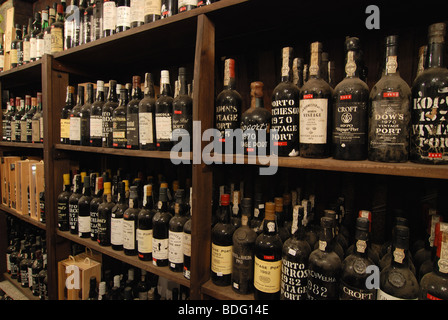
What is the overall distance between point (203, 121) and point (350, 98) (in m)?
0.49

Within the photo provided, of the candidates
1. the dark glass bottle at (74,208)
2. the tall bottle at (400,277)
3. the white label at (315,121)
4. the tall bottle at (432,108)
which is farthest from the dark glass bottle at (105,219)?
the tall bottle at (432,108)

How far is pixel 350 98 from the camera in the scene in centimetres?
77

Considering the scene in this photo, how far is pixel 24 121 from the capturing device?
78.4 inches

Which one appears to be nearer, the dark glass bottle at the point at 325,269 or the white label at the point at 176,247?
the dark glass bottle at the point at 325,269

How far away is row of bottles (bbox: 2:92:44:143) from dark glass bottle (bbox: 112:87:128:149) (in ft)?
3.01

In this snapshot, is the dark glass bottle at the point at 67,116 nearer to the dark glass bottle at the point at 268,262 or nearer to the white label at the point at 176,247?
the white label at the point at 176,247

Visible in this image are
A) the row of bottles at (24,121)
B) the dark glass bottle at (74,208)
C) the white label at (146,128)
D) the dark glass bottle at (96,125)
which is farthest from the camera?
the row of bottles at (24,121)

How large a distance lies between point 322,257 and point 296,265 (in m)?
0.09

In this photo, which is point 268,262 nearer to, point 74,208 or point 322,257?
point 322,257

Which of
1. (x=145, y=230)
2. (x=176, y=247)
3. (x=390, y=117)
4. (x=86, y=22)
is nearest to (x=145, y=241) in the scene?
(x=145, y=230)

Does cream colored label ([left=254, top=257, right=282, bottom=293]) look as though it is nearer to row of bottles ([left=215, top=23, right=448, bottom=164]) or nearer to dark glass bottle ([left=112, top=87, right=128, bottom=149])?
row of bottles ([left=215, top=23, right=448, bottom=164])

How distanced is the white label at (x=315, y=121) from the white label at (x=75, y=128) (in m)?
1.33

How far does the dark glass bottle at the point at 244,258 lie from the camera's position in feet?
3.10

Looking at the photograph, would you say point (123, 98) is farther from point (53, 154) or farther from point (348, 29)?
point (348, 29)
